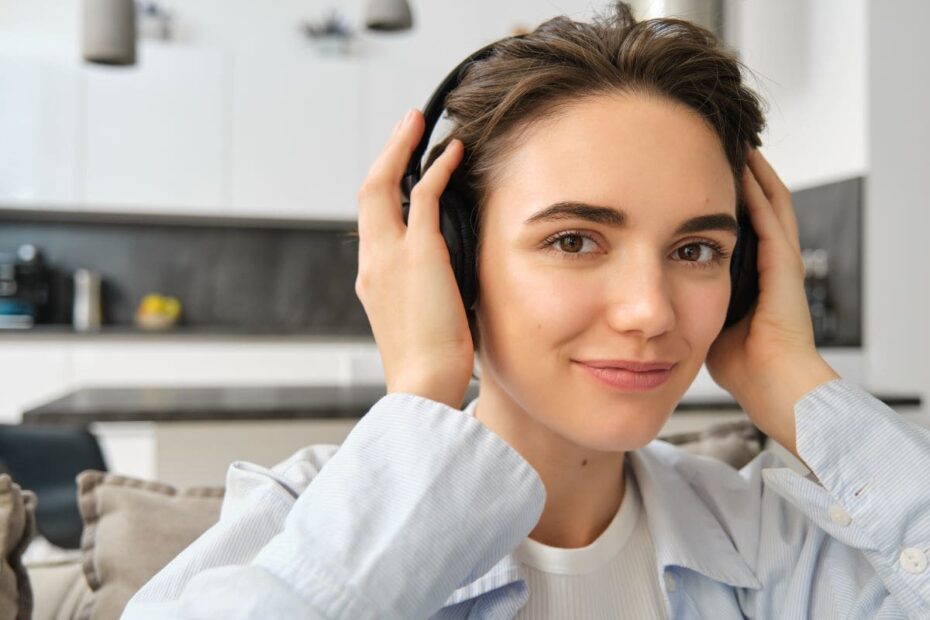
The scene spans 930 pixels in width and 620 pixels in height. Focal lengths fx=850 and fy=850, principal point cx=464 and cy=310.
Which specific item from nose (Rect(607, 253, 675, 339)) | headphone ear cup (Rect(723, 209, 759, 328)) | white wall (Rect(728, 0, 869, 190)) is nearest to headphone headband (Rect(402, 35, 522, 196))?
nose (Rect(607, 253, 675, 339))

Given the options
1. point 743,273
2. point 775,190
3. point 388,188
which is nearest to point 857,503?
point 743,273

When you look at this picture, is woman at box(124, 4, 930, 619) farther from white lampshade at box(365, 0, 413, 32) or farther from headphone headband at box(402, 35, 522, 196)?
white lampshade at box(365, 0, 413, 32)

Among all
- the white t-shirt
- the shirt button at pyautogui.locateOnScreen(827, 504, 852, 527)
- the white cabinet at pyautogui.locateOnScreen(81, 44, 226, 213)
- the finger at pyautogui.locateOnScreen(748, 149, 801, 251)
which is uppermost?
the white cabinet at pyautogui.locateOnScreen(81, 44, 226, 213)

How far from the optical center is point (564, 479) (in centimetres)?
103

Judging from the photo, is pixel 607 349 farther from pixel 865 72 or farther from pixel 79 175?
pixel 79 175

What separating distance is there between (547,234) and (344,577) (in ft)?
1.31

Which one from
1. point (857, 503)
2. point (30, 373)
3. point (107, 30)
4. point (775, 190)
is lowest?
point (30, 373)

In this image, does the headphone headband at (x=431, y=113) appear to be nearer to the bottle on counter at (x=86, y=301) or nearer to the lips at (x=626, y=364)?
the lips at (x=626, y=364)

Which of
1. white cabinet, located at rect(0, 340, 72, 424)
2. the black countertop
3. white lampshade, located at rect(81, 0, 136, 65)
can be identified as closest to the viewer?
the black countertop

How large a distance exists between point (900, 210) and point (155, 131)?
3587 mm

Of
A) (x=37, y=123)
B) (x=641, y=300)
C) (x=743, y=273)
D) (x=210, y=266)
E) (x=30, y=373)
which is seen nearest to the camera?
(x=641, y=300)

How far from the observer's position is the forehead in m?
0.86

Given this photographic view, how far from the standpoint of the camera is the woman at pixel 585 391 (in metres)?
0.77

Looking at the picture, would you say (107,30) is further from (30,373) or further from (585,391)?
(585,391)
